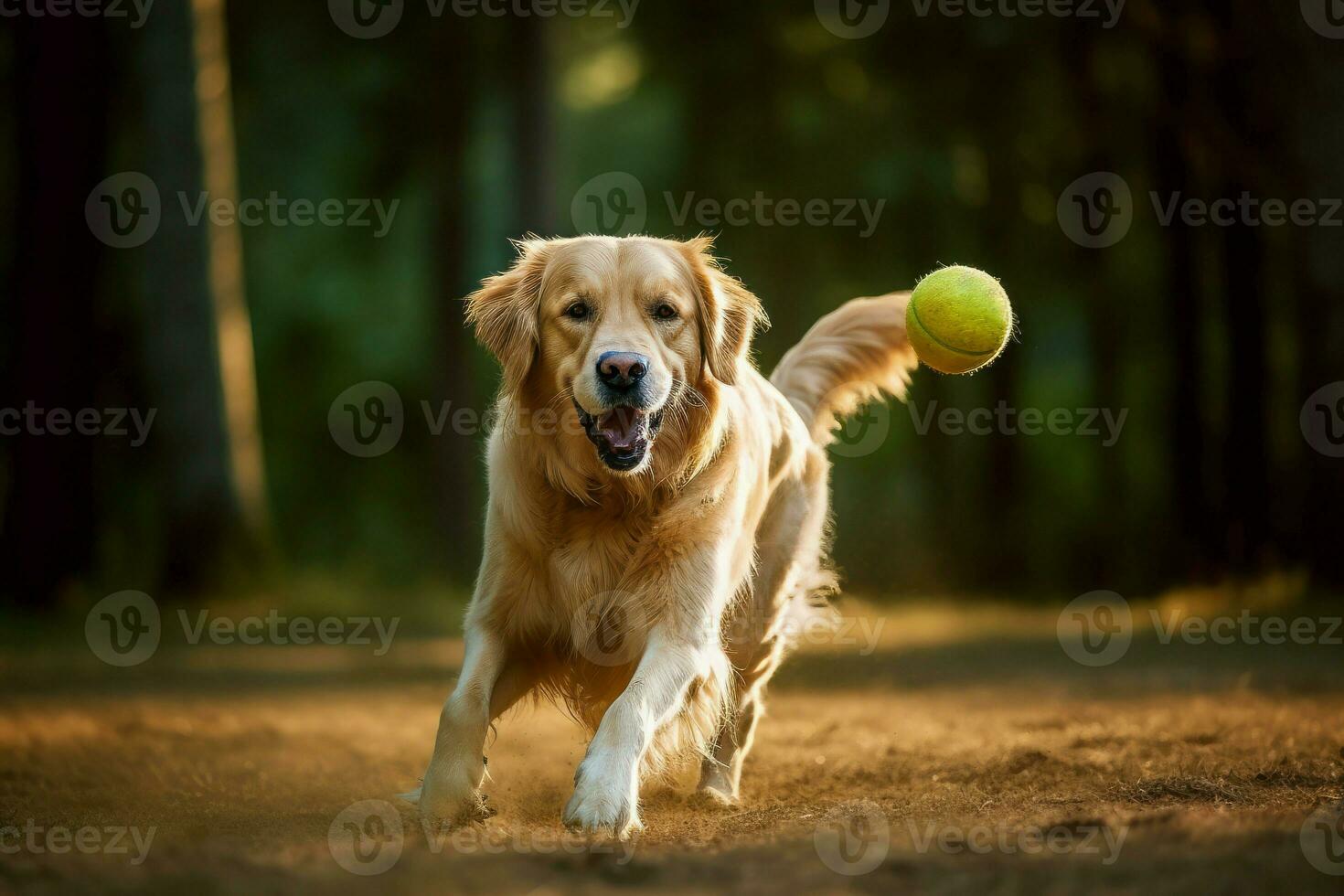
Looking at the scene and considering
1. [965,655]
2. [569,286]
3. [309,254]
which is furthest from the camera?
[309,254]

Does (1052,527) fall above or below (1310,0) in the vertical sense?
below

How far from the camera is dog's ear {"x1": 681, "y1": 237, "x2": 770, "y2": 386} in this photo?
4.98 m

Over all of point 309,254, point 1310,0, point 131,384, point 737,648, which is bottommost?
point 737,648

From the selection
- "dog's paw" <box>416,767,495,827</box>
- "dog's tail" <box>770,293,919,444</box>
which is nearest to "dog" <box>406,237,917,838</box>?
"dog's paw" <box>416,767,495,827</box>

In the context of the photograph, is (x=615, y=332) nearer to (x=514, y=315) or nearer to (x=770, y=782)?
(x=514, y=315)

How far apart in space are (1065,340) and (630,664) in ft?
66.2

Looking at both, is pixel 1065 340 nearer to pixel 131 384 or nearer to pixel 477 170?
pixel 477 170

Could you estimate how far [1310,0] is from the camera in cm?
1203

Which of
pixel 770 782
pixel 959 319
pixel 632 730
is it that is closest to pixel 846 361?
pixel 959 319

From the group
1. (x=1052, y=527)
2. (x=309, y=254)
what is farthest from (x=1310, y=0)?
(x=309, y=254)

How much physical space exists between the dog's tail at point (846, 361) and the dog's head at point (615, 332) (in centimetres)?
142

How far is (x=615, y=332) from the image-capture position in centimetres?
473

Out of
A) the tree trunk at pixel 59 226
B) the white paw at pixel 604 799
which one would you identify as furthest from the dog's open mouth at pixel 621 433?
the tree trunk at pixel 59 226

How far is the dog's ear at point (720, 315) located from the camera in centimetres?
498
